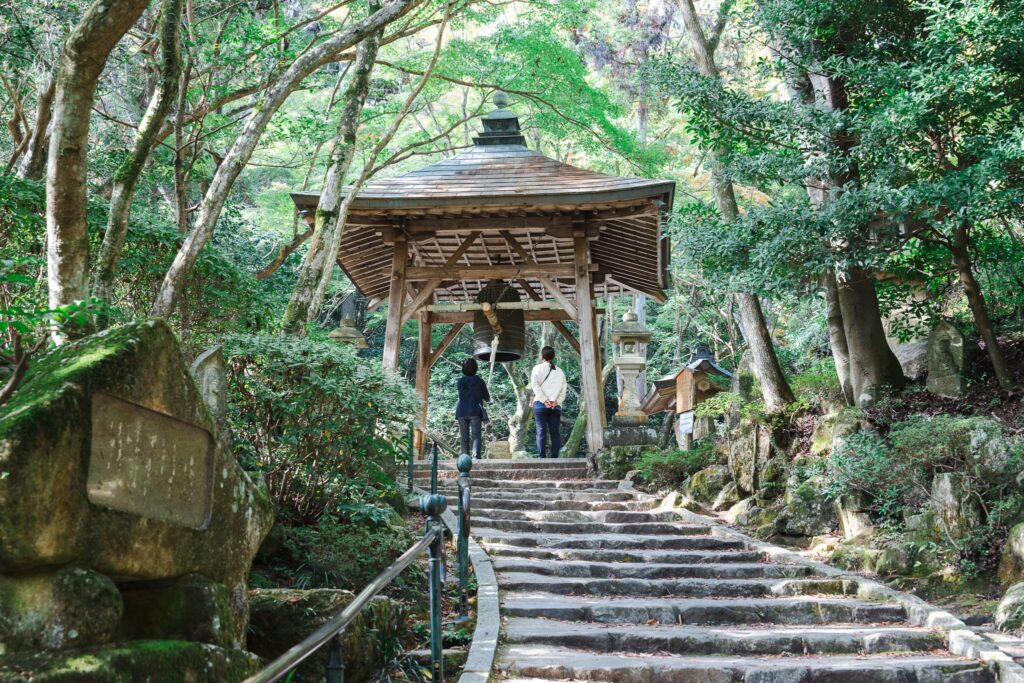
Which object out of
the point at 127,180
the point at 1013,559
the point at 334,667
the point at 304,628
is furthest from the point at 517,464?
the point at 334,667

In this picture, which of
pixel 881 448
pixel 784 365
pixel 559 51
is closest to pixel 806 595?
pixel 881 448

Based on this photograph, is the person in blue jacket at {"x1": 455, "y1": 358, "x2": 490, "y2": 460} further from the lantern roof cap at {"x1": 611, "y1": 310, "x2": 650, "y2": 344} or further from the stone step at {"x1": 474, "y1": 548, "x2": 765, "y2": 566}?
the stone step at {"x1": 474, "y1": 548, "x2": 765, "y2": 566}

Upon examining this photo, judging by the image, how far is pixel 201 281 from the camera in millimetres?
7574

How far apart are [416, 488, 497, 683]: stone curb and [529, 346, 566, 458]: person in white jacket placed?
5.09 m

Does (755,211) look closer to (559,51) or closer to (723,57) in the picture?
(559,51)

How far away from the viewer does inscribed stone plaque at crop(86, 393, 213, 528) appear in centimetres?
325

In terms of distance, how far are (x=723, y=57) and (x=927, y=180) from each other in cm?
1735

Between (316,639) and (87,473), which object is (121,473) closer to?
(87,473)

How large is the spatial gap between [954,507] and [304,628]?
17.7ft

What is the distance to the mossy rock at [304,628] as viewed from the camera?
4742mm

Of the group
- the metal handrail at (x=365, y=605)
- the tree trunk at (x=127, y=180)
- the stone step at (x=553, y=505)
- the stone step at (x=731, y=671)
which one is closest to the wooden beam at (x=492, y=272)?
the stone step at (x=553, y=505)

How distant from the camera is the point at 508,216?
12.7 m

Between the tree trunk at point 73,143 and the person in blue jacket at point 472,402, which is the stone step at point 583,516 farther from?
the tree trunk at point 73,143

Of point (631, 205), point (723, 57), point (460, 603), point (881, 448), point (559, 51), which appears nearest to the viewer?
point (460, 603)
